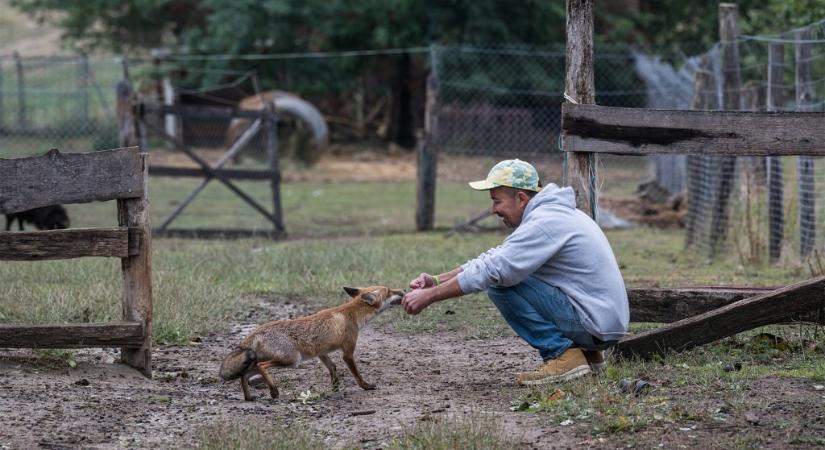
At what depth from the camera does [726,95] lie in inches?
488

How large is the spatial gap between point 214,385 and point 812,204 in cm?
701

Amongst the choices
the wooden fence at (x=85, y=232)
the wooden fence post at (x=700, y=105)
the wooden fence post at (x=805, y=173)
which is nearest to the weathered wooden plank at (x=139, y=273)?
the wooden fence at (x=85, y=232)

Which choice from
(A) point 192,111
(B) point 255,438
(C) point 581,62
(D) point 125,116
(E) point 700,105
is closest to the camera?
(B) point 255,438

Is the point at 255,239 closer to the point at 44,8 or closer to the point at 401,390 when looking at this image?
the point at 401,390

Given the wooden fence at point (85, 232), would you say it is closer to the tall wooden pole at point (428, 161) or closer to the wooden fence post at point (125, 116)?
the wooden fence post at point (125, 116)

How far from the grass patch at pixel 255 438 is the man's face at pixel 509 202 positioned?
6.02 ft

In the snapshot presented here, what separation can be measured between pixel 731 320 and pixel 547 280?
113 centimetres

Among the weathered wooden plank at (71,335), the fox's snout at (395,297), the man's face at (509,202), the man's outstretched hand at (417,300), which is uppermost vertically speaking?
the man's face at (509,202)

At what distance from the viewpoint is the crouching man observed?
594cm

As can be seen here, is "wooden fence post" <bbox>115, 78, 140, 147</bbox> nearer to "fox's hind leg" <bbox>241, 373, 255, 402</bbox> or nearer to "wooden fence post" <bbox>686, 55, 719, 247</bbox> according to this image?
"wooden fence post" <bbox>686, 55, 719, 247</bbox>

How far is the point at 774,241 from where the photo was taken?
37.5 feet

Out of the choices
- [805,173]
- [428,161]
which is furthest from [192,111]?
[805,173]

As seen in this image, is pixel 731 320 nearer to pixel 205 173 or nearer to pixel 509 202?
pixel 509 202

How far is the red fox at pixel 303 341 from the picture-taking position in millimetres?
6074
